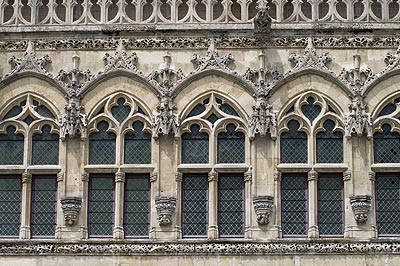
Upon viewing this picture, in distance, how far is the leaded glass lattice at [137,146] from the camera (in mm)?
22172

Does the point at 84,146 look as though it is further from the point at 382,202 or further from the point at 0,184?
the point at 382,202

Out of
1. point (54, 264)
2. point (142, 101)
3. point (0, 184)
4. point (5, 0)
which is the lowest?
point (54, 264)

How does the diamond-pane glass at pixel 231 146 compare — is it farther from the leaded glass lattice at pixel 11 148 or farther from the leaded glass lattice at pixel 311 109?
the leaded glass lattice at pixel 11 148

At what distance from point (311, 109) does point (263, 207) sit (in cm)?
205

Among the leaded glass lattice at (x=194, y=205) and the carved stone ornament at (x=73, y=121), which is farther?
the carved stone ornament at (x=73, y=121)

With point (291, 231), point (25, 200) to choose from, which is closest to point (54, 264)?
point (25, 200)

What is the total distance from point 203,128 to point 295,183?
6.24 feet

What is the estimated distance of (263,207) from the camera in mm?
21625

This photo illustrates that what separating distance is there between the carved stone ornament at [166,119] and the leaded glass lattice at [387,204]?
3.69 m

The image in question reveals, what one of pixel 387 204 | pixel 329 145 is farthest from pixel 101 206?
pixel 387 204

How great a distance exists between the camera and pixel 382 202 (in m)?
21.9

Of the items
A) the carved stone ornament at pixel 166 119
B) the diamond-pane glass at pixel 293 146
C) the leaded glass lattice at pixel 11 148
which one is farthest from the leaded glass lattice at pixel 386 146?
the leaded glass lattice at pixel 11 148

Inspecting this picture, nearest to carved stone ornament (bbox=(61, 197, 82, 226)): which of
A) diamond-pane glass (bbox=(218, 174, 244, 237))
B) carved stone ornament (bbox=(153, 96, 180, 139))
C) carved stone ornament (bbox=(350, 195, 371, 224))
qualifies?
carved stone ornament (bbox=(153, 96, 180, 139))

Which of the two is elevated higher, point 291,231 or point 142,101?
point 142,101
